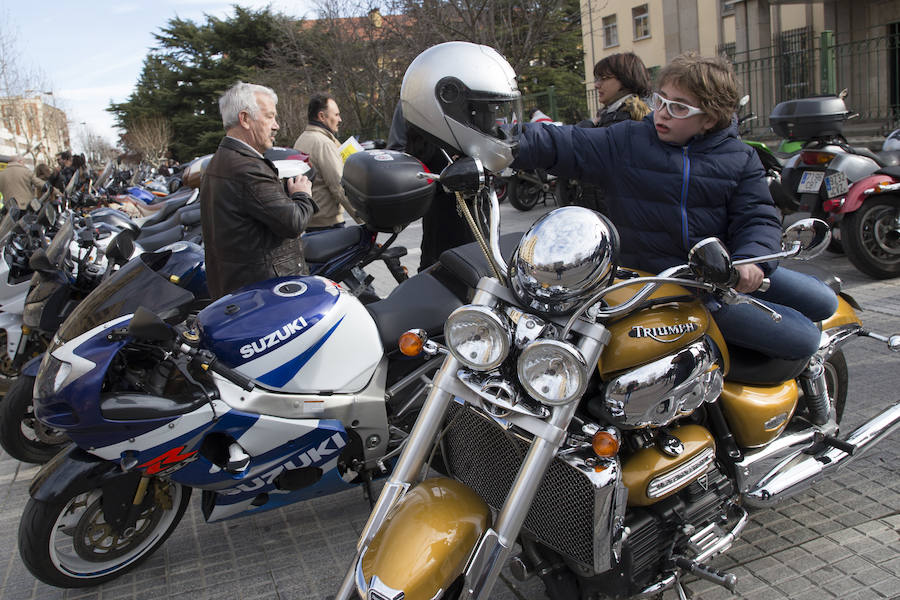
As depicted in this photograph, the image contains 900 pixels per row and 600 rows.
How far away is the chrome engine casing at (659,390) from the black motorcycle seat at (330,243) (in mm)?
3061

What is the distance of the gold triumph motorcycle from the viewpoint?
180 centimetres

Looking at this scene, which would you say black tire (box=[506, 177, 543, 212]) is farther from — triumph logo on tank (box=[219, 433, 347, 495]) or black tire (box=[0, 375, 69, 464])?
triumph logo on tank (box=[219, 433, 347, 495])

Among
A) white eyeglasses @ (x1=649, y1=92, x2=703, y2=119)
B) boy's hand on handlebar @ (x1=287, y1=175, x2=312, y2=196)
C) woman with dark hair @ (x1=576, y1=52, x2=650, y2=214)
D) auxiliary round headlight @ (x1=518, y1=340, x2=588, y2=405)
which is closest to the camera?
auxiliary round headlight @ (x1=518, y1=340, x2=588, y2=405)

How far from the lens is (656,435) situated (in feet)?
7.30

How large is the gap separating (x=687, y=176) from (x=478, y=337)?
3.62 feet

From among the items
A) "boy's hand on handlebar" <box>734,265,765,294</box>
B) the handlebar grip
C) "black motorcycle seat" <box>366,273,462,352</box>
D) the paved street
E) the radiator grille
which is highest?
"boy's hand on handlebar" <box>734,265,765,294</box>

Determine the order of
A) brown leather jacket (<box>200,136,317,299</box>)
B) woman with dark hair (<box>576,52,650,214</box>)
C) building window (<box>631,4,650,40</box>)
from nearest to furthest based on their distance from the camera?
brown leather jacket (<box>200,136,317,299</box>) < woman with dark hair (<box>576,52,650,214</box>) < building window (<box>631,4,650,40</box>)

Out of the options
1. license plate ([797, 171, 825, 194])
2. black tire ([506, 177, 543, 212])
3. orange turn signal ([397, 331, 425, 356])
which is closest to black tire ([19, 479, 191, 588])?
orange turn signal ([397, 331, 425, 356])

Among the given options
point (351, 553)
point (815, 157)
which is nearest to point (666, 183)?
point (351, 553)

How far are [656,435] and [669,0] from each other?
80.0 ft

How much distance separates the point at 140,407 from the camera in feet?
8.55

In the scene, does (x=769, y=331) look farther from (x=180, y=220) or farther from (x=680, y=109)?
(x=180, y=220)

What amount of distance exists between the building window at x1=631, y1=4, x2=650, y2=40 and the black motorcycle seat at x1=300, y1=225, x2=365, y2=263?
29.0m

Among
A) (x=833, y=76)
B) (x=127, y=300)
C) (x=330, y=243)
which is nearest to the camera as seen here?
(x=127, y=300)
